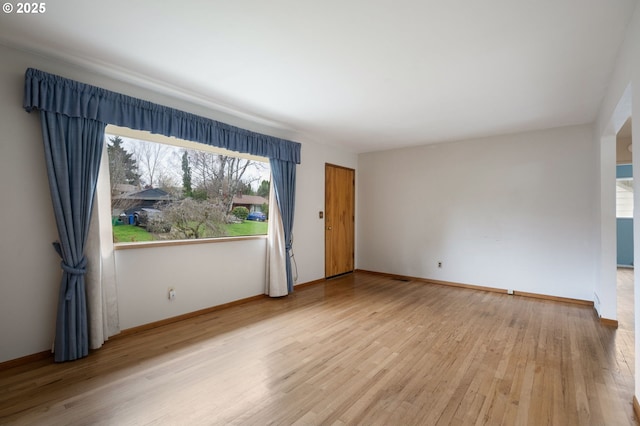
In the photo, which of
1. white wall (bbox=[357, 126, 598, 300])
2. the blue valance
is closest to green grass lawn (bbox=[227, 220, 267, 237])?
the blue valance

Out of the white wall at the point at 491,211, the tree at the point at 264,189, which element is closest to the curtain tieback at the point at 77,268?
the tree at the point at 264,189

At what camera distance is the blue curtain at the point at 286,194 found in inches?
173

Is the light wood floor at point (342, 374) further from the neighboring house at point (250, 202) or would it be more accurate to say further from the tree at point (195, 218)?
the neighboring house at point (250, 202)

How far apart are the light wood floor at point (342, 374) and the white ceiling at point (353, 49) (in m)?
2.61

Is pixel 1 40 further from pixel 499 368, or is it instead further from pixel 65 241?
pixel 499 368

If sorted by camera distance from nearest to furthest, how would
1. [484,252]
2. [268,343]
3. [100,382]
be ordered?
1. [100,382]
2. [268,343]
3. [484,252]

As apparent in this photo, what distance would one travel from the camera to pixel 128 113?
2.88 meters

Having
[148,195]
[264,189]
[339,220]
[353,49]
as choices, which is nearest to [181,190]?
[148,195]

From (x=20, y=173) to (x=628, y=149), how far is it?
921 centimetres

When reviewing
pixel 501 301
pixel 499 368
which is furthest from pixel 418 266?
pixel 499 368

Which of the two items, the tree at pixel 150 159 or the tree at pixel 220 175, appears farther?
the tree at pixel 220 175

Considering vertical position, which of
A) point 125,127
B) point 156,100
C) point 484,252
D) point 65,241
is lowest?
point 484,252

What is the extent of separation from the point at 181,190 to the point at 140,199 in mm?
461

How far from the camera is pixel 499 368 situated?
8.00 feet
